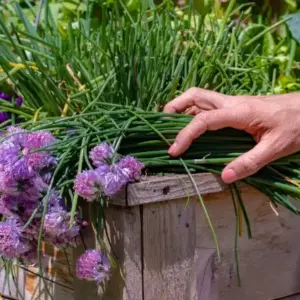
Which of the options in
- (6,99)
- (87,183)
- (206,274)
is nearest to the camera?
→ (87,183)

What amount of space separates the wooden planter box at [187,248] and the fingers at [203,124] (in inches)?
2.3

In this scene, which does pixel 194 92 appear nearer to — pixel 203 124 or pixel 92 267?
pixel 203 124

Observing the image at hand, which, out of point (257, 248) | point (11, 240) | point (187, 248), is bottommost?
point (257, 248)

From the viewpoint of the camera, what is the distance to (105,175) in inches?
41.6

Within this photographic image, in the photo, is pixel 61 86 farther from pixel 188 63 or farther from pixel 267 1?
pixel 267 1

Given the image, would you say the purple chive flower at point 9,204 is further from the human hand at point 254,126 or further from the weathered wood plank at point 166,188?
the human hand at point 254,126

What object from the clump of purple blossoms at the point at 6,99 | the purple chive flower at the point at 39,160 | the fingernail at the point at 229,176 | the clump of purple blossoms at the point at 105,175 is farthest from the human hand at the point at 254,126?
the clump of purple blossoms at the point at 6,99

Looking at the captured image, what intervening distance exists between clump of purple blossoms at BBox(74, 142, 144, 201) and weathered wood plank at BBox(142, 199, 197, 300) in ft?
0.28

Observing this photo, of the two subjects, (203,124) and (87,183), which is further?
(203,124)

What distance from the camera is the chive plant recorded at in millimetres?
1169

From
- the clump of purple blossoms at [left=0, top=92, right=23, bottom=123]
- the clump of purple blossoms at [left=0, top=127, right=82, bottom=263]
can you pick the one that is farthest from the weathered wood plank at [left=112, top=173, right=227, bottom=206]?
the clump of purple blossoms at [left=0, top=92, right=23, bottom=123]

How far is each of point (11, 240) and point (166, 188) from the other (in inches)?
11.0

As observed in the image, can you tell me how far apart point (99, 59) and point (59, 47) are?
11 cm

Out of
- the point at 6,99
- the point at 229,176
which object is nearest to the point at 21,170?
the point at 229,176
